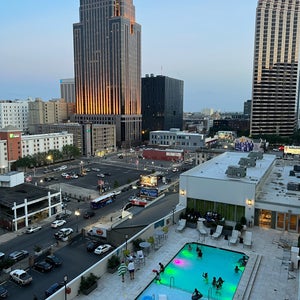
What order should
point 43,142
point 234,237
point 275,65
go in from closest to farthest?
point 234,237, point 43,142, point 275,65

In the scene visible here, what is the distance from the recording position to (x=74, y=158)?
10919 cm

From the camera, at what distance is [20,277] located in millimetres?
28234

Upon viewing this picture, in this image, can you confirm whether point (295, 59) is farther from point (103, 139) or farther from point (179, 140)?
point (103, 139)

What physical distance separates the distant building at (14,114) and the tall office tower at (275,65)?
411 feet

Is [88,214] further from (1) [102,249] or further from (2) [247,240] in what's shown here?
(2) [247,240]

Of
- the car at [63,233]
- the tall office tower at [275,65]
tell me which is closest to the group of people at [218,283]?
the car at [63,233]

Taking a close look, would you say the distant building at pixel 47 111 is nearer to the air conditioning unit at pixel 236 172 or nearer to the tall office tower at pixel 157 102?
the tall office tower at pixel 157 102

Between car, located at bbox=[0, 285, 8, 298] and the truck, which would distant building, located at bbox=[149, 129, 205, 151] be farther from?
car, located at bbox=[0, 285, 8, 298]

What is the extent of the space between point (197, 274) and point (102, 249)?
562 inches

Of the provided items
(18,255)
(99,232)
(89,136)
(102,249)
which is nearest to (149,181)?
(99,232)

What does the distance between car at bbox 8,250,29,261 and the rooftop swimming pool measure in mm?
18752

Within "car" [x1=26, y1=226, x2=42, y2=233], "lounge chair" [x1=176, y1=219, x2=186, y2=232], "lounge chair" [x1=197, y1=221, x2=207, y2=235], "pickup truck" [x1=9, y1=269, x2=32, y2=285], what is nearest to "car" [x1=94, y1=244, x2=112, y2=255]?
"pickup truck" [x1=9, y1=269, x2=32, y2=285]

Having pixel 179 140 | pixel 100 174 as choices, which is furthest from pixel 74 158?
pixel 179 140

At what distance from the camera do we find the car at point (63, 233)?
128 ft
